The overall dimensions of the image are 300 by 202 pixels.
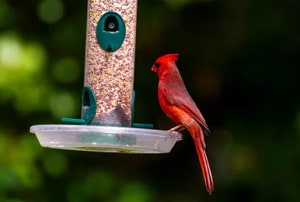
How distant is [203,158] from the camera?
6145 millimetres

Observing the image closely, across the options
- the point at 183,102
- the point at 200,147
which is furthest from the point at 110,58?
the point at 200,147

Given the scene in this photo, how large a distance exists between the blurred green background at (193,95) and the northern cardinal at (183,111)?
1.73m

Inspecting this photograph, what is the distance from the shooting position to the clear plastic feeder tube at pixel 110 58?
6125mm

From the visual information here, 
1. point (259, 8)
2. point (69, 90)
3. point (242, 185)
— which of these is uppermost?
point (259, 8)

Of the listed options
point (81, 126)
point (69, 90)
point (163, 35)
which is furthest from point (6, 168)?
point (81, 126)

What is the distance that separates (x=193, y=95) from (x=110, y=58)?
7.93 ft

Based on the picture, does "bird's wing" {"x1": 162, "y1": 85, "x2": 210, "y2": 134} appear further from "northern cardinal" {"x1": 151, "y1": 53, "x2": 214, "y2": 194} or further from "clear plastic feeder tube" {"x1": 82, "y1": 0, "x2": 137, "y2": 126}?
"clear plastic feeder tube" {"x1": 82, "y1": 0, "x2": 137, "y2": 126}

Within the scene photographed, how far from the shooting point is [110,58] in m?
6.19

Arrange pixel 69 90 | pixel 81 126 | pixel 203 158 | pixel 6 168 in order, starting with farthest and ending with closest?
pixel 69 90 → pixel 6 168 → pixel 203 158 → pixel 81 126

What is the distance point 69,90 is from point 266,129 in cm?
124

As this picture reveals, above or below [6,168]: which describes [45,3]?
above

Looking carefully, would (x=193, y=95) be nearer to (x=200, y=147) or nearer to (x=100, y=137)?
(x=200, y=147)

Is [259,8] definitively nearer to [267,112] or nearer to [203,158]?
[267,112]

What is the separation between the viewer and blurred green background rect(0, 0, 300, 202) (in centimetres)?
812
